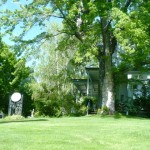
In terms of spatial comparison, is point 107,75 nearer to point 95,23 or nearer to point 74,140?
point 95,23

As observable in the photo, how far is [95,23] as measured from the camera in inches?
997

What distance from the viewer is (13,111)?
27.5 meters

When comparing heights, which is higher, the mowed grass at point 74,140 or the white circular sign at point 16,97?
the white circular sign at point 16,97

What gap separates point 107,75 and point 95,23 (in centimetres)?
354

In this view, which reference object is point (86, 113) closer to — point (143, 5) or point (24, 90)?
point (143, 5)

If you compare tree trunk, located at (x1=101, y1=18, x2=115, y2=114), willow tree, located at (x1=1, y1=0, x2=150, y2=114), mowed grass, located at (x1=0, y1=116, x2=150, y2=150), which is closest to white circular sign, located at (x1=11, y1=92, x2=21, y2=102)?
willow tree, located at (x1=1, y1=0, x2=150, y2=114)

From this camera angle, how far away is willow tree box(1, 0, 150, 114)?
22.1 metres

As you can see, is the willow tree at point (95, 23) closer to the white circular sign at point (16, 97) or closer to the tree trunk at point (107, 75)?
the tree trunk at point (107, 75)

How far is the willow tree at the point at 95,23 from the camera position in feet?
72.5

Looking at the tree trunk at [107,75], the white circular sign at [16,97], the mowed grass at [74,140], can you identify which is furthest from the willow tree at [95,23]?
the mowed grass at [74,140]

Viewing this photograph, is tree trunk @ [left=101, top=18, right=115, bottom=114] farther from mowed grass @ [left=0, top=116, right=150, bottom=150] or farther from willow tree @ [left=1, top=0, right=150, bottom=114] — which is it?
mowed grass @ [left=0, top=116, right=150, bottom=150]

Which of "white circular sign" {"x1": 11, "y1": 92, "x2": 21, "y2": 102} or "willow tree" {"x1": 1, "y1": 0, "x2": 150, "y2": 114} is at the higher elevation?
"willow tree" {"x1": 1, "y1": 0, "x2": 150, "y2": 114}

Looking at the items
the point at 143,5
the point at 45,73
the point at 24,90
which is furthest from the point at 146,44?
the point at 24,90

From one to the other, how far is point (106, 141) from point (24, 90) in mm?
44293
